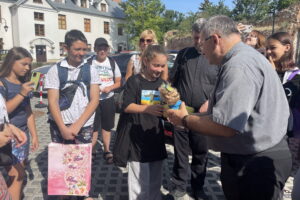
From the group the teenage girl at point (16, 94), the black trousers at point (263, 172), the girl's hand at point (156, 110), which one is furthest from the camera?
the teenage girl at point (16, 94)

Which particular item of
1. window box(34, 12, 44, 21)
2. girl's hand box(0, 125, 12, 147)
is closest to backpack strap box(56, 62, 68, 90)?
girl's hand box(0, 125, 12, 147)

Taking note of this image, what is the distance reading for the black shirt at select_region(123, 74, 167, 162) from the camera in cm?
250

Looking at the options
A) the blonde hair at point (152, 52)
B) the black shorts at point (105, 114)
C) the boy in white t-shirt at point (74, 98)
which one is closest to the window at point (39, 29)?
the black shorts at point (105, 114)

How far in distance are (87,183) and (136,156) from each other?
662mm

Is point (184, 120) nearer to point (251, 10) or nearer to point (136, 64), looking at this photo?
point (136, 64)

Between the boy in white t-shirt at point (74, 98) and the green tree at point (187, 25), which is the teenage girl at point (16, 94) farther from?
the green tree at point (187, 25)

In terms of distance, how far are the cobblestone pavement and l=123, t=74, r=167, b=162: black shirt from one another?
1023 mm

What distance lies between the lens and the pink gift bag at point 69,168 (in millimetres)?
2602

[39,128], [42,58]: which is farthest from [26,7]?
[39,128]

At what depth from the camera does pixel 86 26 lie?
128ft

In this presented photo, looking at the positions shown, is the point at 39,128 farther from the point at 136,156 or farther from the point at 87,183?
the point at 136,156

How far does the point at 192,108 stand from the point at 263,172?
35.5 inches

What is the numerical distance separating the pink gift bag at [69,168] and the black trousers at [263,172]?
5.17 ft

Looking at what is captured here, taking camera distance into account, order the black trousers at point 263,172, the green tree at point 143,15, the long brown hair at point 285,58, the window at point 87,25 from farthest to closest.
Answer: the window at point 87,25, the green tree at point 143,15, the long brown hair at point 285,58, the black trousers at point 263,172
